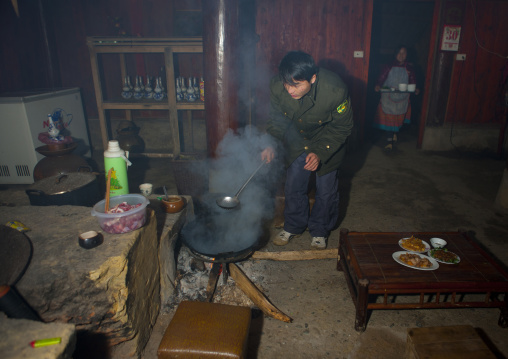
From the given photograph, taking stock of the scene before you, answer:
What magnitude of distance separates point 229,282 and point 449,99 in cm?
775

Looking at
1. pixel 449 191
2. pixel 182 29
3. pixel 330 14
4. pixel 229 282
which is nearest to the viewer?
pixel 229 282

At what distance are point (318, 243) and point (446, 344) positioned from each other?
79.6 inches

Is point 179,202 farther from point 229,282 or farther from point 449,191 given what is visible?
point 449,191

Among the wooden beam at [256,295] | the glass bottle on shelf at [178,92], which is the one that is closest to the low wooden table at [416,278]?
the wooden beam at [256,295]

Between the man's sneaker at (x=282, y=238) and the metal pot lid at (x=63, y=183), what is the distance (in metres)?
2.36

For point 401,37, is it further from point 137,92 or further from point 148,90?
point 137,92

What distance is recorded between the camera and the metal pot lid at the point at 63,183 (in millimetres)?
3490

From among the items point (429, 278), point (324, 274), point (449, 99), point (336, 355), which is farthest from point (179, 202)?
point (449, 99)

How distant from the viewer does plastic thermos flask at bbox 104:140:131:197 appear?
2.76 m

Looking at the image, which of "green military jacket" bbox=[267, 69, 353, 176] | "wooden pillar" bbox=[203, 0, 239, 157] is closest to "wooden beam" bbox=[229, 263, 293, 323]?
"green military jacket" bbox=[267, 69, 353, 176]

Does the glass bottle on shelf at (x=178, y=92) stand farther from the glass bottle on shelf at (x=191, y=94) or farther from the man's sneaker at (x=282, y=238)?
the man's sneaker at (x=282, y=238)

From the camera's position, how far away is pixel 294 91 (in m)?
3.39

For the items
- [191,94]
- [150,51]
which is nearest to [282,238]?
[191,94]

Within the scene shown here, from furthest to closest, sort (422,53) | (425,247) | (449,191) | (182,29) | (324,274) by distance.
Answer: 1. (422,53)
2. (182,29)
3. (449,191)
4. (324,274)
5. (425,247)
